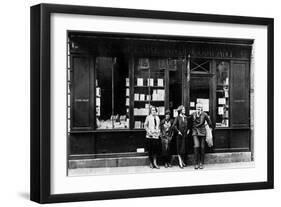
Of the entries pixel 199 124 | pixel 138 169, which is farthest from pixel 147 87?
pixel 138 169

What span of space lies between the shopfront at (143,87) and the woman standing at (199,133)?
0.11m

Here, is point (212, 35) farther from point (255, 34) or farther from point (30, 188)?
point (30, 188)

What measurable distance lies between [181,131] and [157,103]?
620mm

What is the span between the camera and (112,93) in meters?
8.49

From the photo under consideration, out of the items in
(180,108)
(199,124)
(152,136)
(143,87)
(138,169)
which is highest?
(143,87)

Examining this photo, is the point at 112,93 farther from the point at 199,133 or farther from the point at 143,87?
the point at 199,133

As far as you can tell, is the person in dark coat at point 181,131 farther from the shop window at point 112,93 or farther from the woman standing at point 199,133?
the shop window at point 112,93

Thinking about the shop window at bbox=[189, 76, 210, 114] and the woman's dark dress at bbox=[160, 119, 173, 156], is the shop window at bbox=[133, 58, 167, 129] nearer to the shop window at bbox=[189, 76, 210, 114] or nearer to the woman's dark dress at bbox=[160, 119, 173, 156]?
the woman's dark dress at bbox=[160, 119, 173, 156]

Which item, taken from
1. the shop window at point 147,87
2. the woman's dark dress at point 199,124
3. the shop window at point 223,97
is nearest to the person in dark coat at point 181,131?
the woman's dark dress at point 199,124

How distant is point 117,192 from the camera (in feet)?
25.9

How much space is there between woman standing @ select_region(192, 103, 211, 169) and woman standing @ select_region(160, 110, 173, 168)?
0.43m

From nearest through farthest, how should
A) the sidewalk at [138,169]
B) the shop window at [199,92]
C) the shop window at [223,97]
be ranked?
the sidewalk at [138,169]
the shop window at [199,92]
the shop window at [223,97]

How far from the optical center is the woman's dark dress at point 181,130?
8516mm

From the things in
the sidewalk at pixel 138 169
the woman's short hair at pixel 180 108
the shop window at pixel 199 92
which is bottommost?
the sidewalk at pixel 138 169
